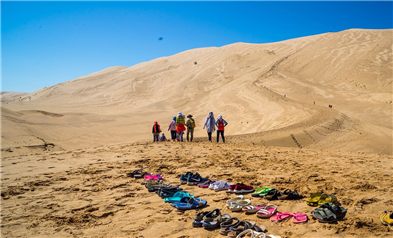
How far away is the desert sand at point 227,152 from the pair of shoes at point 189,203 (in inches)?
6.3

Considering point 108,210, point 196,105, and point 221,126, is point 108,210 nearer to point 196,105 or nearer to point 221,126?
point 221,126

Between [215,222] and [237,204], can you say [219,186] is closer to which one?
[237,204]

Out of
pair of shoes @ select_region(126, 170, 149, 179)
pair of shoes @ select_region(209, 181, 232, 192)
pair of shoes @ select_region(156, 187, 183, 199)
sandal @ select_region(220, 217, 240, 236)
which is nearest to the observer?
sandal @ select_region(220, 217, 240, 236)

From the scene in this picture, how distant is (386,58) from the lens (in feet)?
112

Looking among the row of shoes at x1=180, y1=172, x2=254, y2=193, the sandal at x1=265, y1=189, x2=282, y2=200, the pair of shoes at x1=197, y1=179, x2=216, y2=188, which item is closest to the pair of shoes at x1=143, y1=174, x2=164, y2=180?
the row of shoes at x1=180, y1=172, x2=254, y2=193

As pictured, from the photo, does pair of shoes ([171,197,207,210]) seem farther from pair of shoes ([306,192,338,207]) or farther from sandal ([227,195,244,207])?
pair of shoes ([306,192,338,207])

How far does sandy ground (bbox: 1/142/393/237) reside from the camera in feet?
13.0

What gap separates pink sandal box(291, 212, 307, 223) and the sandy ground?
0.29 feet

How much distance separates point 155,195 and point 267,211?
2381 millimetres

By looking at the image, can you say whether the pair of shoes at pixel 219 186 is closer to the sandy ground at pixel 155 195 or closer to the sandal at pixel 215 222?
the sandy ground at pixel 155 195

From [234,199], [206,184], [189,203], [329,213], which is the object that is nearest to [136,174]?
[206,184]

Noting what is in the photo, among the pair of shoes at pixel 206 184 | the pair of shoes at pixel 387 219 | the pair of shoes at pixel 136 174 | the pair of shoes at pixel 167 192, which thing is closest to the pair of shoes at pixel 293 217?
the pair of shoes at pixel 387 219

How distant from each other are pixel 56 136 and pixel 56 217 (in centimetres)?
1586

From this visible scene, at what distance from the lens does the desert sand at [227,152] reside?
433cm
